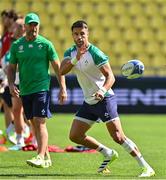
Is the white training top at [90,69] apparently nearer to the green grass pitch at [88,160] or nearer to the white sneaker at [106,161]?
the white sneaker at [106,161]

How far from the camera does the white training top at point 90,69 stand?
9.69 m

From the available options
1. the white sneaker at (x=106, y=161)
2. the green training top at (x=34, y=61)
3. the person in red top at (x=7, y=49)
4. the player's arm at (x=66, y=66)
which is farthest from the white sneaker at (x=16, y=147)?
the player's arm at (x=66, y=66)

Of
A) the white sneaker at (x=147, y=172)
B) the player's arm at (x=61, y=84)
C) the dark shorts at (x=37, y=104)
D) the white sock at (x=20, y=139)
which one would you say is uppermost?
the player's arm at (x=61, y=84)

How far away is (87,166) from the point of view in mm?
10797

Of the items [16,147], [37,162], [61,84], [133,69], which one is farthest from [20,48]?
[16,147]

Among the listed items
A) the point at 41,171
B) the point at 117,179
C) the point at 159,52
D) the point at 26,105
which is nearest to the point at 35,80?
the point at 26,105

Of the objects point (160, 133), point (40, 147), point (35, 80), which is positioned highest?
point (35, 80)

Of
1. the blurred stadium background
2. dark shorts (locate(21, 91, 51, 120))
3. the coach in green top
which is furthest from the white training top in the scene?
the blurred stadium background

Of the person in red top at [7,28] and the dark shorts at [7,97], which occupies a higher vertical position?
the person in red top at [7,28]

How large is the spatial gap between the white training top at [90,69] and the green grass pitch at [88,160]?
3.57 feet

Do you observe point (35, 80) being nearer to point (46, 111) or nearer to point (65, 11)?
→ point (46, 111)

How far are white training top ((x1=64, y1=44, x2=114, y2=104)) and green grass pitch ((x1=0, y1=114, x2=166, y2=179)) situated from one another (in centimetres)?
109

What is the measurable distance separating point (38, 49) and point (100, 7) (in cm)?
1760

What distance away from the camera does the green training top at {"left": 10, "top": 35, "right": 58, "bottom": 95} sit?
1084cm
